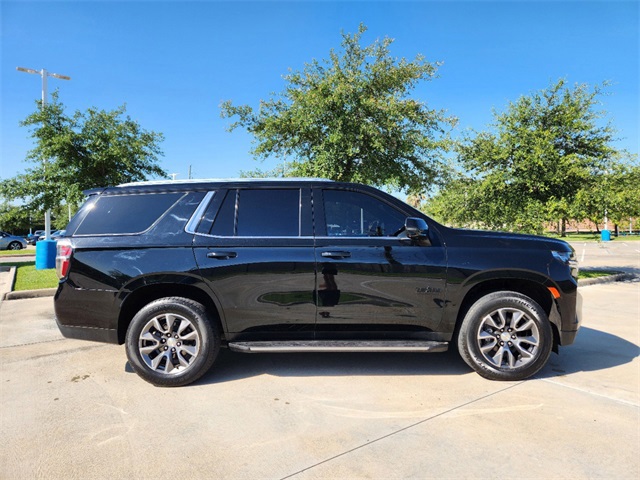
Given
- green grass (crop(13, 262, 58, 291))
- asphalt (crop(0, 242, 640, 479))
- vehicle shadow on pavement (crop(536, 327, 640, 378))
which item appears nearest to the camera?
asphalt (crop(0, 242, 640, 479))

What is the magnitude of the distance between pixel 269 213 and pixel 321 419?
192cm

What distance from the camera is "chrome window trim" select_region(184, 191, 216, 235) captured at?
3.84m

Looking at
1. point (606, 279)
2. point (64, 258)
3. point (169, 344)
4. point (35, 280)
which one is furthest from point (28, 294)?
point (606, 279)

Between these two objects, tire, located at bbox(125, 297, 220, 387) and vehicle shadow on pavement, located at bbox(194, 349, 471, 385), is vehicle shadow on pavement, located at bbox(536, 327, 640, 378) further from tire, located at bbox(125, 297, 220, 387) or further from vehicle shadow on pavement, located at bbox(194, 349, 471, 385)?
tire, located at bbox(125, 297, 220, 387)

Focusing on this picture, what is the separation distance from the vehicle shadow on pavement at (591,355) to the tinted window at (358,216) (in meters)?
2.12

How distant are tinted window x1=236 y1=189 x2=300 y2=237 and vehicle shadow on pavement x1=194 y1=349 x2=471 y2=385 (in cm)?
144

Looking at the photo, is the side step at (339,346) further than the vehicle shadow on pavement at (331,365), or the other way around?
the vehicle shadow on pavement at (331,365)

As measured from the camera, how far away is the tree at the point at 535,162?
984 cm

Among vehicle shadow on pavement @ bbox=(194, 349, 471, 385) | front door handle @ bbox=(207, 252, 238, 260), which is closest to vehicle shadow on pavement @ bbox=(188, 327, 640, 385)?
vehicle shadow on pavement @ bbox=(194, 349, 471, 385)

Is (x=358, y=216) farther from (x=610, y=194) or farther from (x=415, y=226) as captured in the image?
(x=610, y=194)

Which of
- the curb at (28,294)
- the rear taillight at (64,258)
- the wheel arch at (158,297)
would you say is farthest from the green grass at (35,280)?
the wheel arch at (158,297)

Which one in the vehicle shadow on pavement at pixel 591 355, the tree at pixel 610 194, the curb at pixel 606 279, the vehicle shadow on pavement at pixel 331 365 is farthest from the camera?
the curb at pixel 606 279

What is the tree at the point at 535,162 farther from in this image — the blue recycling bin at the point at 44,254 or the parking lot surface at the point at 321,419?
the blue recycling bin at the point at 44,254

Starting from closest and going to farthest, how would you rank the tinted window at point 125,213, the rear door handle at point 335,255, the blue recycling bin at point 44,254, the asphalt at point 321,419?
the asphalt at point 321,419
the rear door handle at point 335,255
the tinted window at point 125,213
the blue recycling bin at point 44,254
